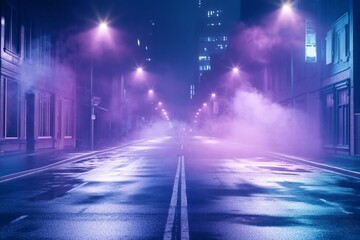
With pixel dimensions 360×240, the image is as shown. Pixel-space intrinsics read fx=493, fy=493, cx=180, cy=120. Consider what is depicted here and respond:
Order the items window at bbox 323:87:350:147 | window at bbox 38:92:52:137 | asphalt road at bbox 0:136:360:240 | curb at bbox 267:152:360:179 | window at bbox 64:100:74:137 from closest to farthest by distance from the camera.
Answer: asphalt road at bbox 0:136:360:240 → curb at bbox 267:152:360:179 → window at bbox 323:87:350:147 → window at bbox 38:92:52:137 → window at bbox 64:100:74:137

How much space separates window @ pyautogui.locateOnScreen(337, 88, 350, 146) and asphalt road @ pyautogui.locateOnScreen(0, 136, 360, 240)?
14646 mm

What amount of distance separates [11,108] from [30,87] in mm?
4358

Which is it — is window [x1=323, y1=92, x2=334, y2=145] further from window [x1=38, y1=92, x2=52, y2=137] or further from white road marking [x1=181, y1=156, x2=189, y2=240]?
white road marking [x1=181, y1=156, x2=189, y2=240]

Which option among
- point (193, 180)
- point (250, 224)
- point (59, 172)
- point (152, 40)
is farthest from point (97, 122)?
point (152, 40)

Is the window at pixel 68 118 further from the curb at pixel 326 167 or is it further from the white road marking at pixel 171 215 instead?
the white road marking at pixel 171 215

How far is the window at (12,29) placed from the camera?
30.2 meters

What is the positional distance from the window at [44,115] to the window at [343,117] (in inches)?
851

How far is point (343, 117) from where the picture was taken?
32.1 metres

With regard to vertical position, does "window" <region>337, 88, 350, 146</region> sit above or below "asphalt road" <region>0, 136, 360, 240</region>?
above

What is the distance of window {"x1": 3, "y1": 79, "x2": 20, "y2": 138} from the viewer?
2969cm

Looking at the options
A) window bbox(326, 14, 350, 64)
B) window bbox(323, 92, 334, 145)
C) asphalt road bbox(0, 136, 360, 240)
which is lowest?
asphalt road bbox(0, 136, 360, 240)

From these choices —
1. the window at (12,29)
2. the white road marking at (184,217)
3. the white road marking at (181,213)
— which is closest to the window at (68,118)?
the window at (12,29)

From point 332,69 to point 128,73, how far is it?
212 feet

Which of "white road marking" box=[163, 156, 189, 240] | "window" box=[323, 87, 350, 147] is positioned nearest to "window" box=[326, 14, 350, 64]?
"window" box=[323, 87, 350, 147]
